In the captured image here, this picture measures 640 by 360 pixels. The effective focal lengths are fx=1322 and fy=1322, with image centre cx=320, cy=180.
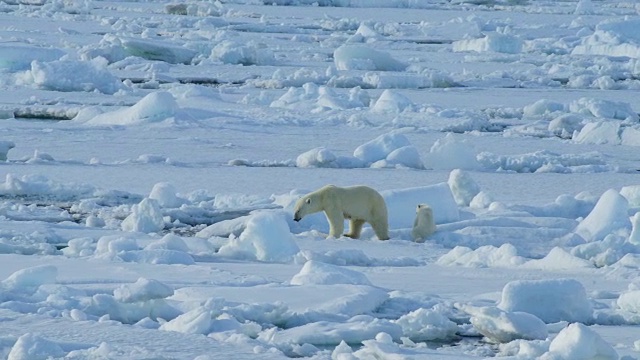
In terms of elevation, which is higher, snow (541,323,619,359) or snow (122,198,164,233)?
snow (541,323,619,359)

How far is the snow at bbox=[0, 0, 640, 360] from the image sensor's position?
3834mm

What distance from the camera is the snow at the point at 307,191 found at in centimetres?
383

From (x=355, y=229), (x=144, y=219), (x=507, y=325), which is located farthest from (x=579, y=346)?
(x=144, y=219)

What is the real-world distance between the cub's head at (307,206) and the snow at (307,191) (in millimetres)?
119

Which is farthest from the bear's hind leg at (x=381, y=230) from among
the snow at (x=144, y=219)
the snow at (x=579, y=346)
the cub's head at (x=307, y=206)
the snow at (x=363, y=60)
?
the snow at (x=363, y=60)

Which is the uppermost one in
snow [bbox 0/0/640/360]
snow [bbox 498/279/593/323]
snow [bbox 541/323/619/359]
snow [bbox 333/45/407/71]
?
snow [bbox 541/323/619/359]

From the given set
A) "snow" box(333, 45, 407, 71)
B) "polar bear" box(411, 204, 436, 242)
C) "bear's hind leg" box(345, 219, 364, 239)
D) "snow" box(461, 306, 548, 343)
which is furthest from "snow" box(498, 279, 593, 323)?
"snow" box(333, 45, 407, 71)

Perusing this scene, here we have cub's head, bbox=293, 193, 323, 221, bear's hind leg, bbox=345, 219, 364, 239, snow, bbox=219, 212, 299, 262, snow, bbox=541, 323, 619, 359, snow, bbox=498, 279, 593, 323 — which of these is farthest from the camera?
bear's hind leg, bbox=345, 219, 364, 239

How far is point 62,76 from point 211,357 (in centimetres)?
875

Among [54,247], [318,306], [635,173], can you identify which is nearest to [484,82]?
[635,173]

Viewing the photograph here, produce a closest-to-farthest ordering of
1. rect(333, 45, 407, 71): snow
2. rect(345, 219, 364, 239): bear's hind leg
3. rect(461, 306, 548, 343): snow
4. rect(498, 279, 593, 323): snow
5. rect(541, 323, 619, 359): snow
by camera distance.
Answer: rect(541, 323, 619, 359): snow < rect(461, 306, 548, 343): snow < rect(498, 279, 593, 323): snow < rect(345, 219, 364, 239): bear's hind leg < rect(333, 45, 407, 71): snow

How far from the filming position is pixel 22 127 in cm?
950

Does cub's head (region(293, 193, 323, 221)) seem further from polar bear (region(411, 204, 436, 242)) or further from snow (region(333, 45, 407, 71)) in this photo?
snow (region(333, 45, 407, 71))

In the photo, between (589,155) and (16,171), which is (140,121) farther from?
(589,155)
